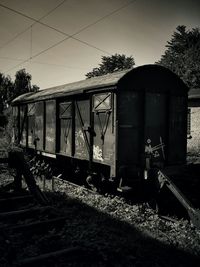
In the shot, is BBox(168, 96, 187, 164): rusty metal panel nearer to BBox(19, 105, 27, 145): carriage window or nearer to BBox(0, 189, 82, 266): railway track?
BBox(0, 189, 82, 266): railway track

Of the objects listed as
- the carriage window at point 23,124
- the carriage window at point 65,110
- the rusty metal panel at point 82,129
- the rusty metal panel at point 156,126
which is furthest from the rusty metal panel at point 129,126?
the carriage window at point 23,124

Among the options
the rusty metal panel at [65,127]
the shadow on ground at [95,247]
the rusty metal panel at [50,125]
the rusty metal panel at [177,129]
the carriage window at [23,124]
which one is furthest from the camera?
the carriage window at [23,124]

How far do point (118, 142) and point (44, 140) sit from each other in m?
4.89

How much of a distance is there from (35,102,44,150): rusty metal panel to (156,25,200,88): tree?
1300 inches

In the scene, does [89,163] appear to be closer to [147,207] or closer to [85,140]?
[85,140]

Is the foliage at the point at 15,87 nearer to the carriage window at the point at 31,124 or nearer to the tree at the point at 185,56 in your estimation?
the tree at the point at 185,56

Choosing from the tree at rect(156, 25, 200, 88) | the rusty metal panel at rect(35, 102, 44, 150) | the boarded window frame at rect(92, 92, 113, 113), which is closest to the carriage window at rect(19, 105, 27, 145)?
the rusty metal panel at rect(35, 102, 44, 150)

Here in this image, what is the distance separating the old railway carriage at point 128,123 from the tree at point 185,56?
3454cm

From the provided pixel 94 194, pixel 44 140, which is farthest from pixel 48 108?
pixel 94 194

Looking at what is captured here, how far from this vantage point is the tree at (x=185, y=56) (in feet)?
139

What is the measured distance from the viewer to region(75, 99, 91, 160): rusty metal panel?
927 centimetres

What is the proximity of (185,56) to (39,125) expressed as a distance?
134 feet

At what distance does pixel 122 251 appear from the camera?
4906 mm

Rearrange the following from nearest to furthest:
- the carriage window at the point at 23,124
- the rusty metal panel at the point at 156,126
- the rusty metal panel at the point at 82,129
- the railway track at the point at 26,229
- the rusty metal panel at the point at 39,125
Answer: the railway track at the point at 26,229
the rusty metal panel at the point at 156,126
the rusty metal panel at the point at 82,129
the rusty metal panel at the point at 39,125
the carriage window at the point at 23,124
